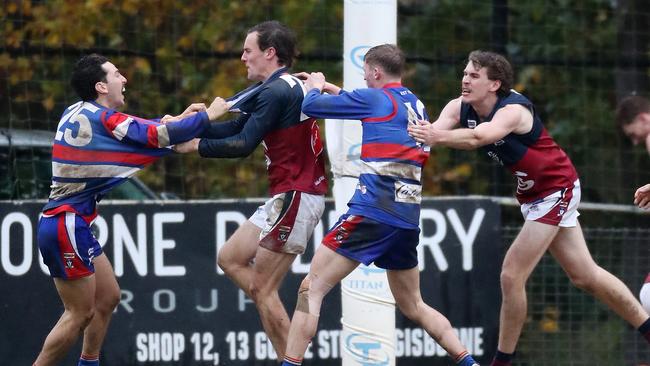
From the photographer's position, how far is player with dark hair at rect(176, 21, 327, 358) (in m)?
8.02

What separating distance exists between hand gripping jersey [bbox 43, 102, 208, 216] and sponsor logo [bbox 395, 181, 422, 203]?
1.21 m

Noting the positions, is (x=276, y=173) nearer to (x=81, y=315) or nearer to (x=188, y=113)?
(x=188, y=113)

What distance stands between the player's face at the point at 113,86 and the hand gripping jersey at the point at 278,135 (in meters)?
0.58

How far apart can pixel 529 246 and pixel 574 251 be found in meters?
0.35

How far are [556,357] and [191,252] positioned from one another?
3048mm

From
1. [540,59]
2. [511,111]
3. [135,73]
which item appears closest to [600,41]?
[540,59]

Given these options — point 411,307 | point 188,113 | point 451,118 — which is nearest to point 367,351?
point 411,307

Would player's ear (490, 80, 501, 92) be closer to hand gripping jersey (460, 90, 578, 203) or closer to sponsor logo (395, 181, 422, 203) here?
hand gripping jersey (460, 90, 578, 203)

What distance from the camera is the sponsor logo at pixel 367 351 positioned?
8.56m

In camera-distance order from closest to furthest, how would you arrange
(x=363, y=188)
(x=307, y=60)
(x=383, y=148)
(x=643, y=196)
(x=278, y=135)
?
(x=383, y=148), (x=363, y=188), (x=643, y=196), (x=278, y=135), (x=307, y=60)

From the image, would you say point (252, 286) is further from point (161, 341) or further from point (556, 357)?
point (556, 357)

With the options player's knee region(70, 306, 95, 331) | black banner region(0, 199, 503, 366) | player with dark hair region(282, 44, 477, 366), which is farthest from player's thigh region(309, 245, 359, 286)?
black banner region(0, 199, 503, 366)

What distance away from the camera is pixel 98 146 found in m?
7.78

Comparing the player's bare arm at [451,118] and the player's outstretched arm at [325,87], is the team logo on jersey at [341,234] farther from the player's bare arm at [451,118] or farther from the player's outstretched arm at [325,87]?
the player's bare arm at [451,118]
